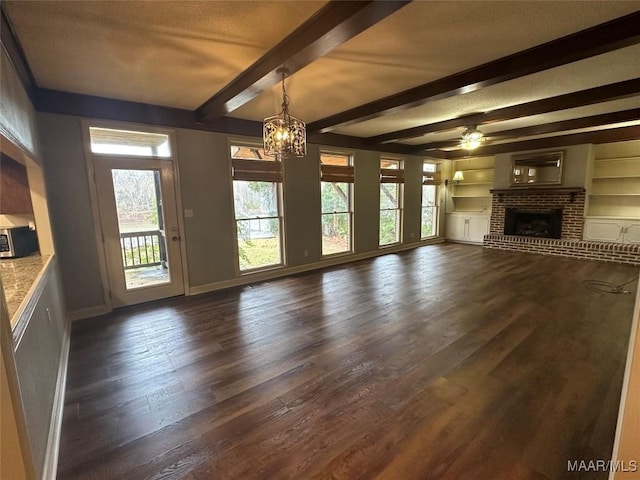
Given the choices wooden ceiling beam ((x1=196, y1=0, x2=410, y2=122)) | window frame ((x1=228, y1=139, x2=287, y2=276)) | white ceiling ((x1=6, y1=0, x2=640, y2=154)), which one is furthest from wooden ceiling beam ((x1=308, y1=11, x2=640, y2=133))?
window frame ((x1=228, y1=139, x2=287, y2=276))

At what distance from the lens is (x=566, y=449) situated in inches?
65.4

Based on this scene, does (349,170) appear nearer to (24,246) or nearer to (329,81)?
(329,81)

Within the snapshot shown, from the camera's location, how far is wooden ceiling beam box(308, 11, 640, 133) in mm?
2211

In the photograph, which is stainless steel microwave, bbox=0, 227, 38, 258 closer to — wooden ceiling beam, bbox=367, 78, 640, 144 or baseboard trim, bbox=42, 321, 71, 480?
baseboard trim, bbox=42, 321, 71, 480

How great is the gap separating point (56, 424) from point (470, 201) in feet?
32.1

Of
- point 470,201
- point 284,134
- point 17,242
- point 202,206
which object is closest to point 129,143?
point 202,206

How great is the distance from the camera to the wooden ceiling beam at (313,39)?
1.77m

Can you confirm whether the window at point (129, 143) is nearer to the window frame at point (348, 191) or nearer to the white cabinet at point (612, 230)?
the window frame at point (348, 191)

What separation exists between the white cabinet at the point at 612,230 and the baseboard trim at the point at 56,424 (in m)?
8.97

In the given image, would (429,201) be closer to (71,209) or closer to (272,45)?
(272,45)

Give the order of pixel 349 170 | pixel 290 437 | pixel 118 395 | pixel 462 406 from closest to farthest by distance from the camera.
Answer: pixel 290 437 → pixel 462 406 → pixel 118 395 → pixel 349 170

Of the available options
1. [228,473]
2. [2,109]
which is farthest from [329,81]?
[228,473]

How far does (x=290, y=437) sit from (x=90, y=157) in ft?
12.6

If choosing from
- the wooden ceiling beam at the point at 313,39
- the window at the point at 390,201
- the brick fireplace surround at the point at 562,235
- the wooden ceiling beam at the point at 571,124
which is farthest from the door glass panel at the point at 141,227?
the brick fireplace surround at the point at 562,235
